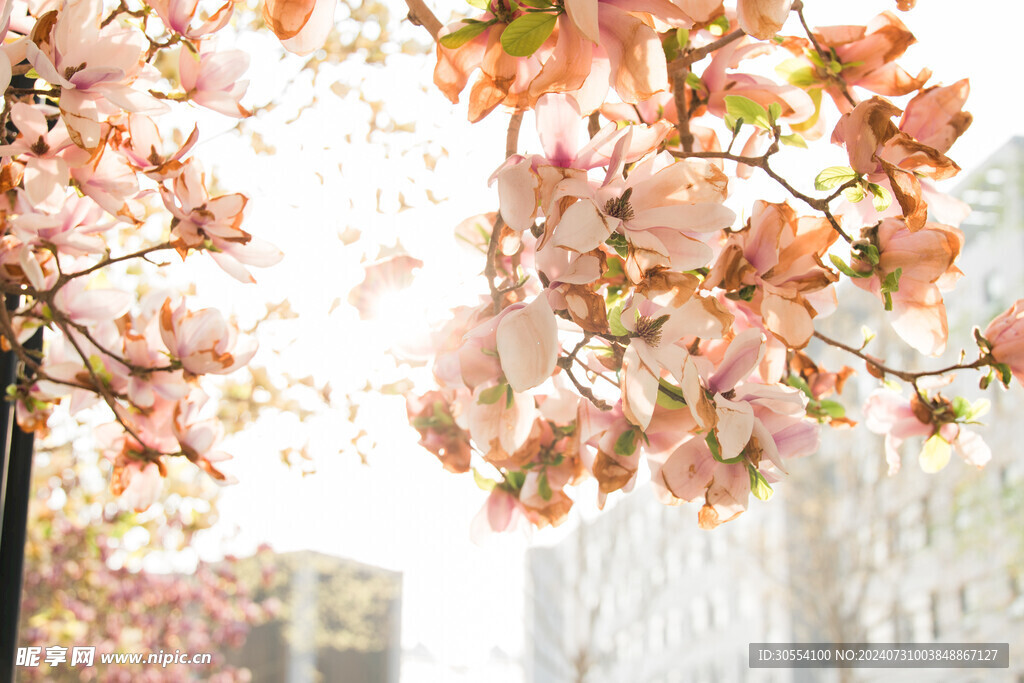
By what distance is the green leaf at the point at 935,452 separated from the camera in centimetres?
61

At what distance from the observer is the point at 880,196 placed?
438 mm

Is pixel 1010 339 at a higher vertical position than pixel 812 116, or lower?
lower

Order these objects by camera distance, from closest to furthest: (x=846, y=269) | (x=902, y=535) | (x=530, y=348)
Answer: (x=530, y=348), (x=846, y=269), (x=902, y=535)

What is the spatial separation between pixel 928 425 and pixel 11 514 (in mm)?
766

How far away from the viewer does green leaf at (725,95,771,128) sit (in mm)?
497

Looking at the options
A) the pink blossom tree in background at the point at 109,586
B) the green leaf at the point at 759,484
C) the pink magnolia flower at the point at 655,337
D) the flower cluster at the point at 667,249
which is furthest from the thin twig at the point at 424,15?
the pink blossom tree in background at the point at 109,586

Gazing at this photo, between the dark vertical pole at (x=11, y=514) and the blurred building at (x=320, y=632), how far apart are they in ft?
39.7

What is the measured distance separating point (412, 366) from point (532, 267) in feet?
0.41

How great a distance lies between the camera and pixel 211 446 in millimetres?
651

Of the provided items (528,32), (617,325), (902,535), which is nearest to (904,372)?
(617,325)

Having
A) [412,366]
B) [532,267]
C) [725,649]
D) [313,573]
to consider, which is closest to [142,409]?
[412,366]

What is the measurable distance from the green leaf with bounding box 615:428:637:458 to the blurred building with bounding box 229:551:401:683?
40.8 ft

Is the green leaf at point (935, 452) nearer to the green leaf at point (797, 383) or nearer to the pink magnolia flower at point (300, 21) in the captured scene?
the green leaf at point (797, 383)

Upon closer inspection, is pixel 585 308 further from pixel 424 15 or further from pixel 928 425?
pixel 928 425
